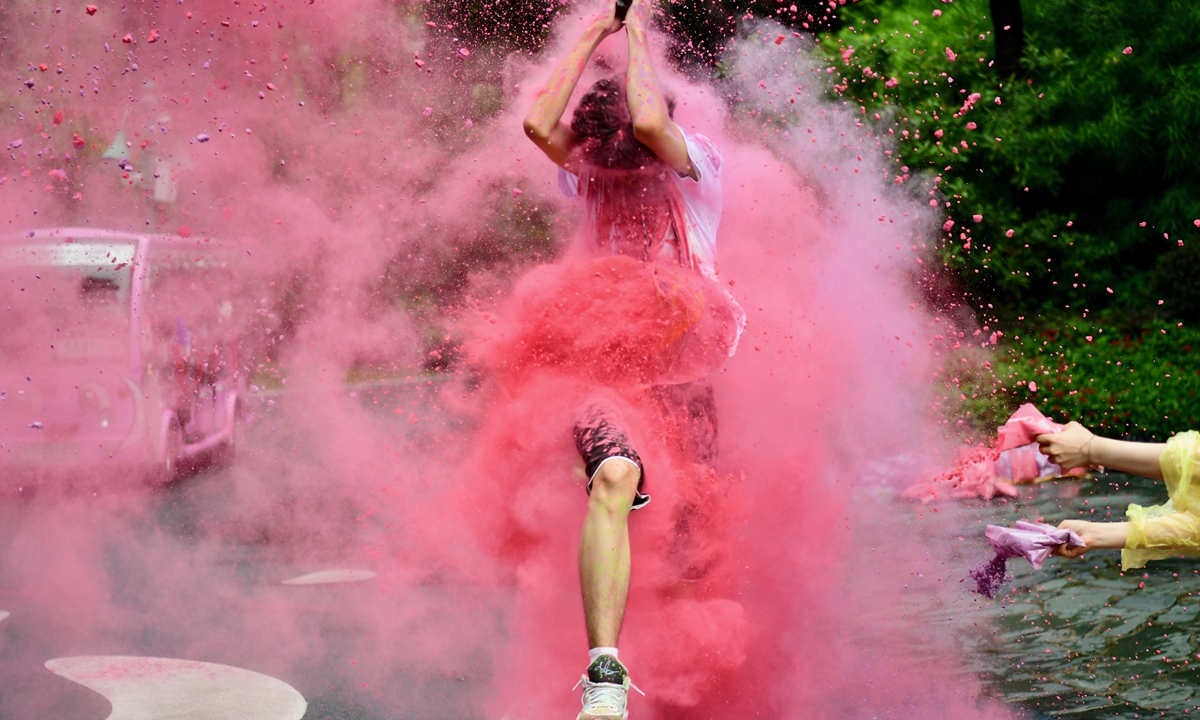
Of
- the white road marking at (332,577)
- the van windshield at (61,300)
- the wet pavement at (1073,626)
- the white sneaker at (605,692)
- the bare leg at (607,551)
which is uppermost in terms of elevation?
the van windshield at (61,300)

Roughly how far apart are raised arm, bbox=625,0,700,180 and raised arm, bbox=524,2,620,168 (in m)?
0.09

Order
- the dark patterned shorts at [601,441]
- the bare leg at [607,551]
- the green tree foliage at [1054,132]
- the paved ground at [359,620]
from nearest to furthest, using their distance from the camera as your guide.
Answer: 1. the bare leg at [607,551]
2. the dark patterned shorts at [601,441]
3. the paved ground at [359,620]
4. the green tree foliage at [1054,132]

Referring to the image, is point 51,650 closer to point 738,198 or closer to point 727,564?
point 727,564

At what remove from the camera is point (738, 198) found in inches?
156

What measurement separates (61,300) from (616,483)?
257cm

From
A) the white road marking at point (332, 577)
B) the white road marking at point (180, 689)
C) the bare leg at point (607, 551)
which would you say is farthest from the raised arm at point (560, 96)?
the white road marking at point (332, 577)

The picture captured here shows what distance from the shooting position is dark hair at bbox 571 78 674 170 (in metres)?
3.26

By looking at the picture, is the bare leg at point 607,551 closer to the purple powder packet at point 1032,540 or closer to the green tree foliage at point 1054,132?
the purple powder packet at point 1032,540

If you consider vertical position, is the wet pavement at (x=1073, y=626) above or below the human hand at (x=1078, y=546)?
below

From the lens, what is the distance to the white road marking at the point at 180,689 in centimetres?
350

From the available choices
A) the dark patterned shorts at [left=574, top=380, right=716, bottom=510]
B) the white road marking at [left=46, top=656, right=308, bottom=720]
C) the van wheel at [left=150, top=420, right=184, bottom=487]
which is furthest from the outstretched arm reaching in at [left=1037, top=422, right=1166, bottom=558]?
the van wheel at [left=150, top=420, right=184, bottom=487]

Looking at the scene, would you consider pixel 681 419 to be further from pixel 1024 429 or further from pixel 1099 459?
pixel 1099 459

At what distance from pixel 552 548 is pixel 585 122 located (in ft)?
4.32

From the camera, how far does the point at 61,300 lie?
13.6 ft
